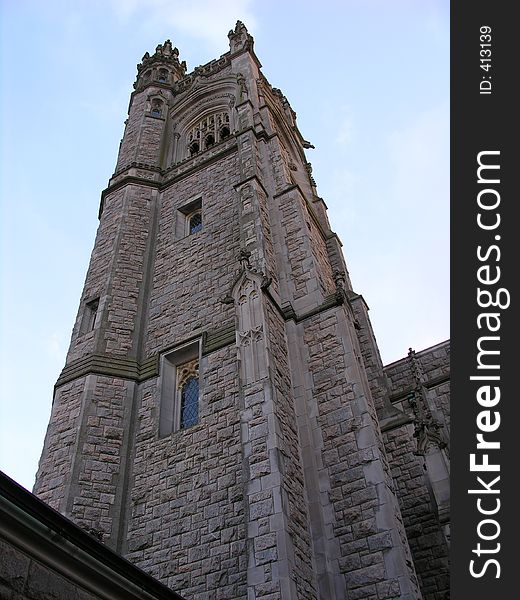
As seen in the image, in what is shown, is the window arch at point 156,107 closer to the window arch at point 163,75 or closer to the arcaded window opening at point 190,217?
the window arch at point 163,75

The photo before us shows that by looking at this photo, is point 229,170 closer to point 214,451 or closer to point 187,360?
point 187,360

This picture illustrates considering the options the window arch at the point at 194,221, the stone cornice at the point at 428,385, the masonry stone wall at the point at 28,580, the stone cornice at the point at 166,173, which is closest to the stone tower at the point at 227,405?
the stone cornice at the point at 166,173

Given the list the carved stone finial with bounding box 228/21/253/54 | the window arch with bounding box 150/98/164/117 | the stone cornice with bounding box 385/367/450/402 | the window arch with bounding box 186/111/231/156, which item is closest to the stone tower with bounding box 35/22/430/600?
the stone cornice with bounding box 385/367/450/402

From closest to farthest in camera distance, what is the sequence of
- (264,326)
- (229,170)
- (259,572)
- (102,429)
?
(259,572) → (264,326) → (102,429) → (229,170)

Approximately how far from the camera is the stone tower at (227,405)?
8.31 m

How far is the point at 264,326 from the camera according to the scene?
10430 mm

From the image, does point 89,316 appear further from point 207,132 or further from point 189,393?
point 207,132

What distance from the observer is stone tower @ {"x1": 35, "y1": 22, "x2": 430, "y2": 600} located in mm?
8312

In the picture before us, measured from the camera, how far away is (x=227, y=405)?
1068cm

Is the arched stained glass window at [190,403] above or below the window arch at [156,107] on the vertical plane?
below

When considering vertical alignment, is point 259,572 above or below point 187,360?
below

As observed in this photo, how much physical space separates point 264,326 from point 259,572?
4158mm

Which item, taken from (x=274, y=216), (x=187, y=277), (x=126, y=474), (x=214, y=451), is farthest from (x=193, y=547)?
(x=274, y=216)

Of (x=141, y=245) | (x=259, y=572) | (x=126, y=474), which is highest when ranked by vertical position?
(x=141, y=245)
